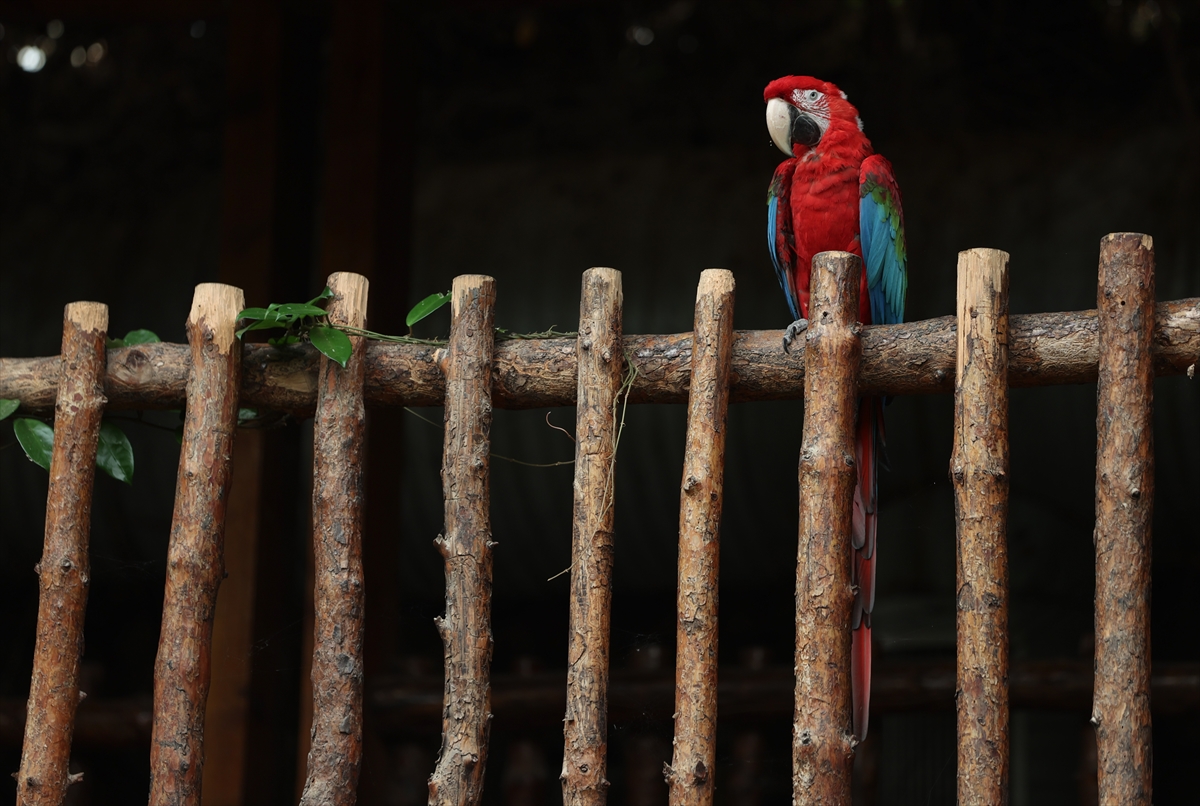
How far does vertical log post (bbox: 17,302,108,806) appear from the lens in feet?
6.79

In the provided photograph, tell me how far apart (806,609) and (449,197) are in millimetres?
2480

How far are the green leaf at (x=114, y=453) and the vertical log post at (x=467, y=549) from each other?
69 centimetres

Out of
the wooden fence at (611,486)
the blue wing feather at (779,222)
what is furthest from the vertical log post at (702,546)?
the blue wing feather at (779,222)

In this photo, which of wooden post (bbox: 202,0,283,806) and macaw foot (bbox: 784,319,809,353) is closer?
macaw foot (bbox: 784,319,809,353)

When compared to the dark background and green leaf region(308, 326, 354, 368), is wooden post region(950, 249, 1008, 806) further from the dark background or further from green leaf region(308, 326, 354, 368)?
the dark background

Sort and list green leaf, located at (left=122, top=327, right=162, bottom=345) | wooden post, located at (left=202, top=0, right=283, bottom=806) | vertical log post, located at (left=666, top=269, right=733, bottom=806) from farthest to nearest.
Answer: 1. wooden post, located at (left=202, top=0, right=283, bottom=806)
2. green leaf, located at (left=122, top=327, right=162, bottom=345)
3. vertical log post, located at (left=666, top=269, right=733, bottom=806)

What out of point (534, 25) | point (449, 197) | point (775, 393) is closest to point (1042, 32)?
point (534, 25)

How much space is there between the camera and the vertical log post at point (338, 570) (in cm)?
200

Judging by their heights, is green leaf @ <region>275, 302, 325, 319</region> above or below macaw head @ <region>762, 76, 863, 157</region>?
below

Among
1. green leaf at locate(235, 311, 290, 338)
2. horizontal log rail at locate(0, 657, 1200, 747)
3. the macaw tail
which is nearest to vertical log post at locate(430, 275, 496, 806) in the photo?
green leaf at locate(235, 311, 290, 338)

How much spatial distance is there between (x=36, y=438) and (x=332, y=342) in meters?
0.69

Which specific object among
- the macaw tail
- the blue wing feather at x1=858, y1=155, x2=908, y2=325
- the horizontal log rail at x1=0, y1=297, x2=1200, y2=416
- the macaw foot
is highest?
the blue wing feather at x1=858, y1=155, x2=908, y2=325

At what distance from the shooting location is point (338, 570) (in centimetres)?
206

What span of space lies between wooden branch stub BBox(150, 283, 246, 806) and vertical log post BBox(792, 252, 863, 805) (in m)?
1.01
